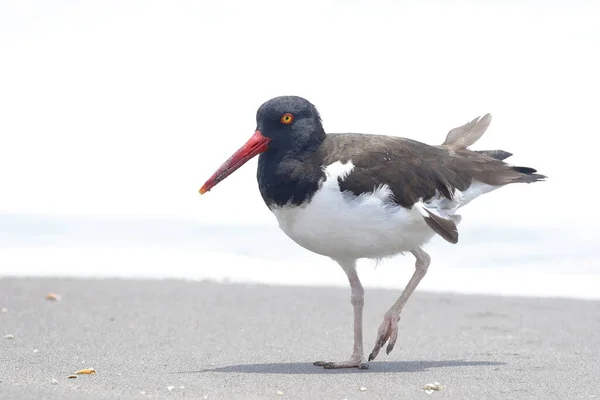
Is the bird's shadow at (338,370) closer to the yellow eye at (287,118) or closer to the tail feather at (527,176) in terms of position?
the tail feather at (527,176)

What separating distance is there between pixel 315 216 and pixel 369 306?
12.7 ft

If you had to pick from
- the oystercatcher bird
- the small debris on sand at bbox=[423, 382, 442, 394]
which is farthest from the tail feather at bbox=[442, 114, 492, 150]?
the small debris on sand at bbox=[423, 382, 442, 394]

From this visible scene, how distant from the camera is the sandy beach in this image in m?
5.83

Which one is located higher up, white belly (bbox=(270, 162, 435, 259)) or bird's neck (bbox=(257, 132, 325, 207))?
bird's neck (bbox=(257, 132, 325, 207))

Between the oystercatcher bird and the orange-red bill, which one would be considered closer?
the oystercatcher bird

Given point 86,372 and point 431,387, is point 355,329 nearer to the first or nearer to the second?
point 431,387

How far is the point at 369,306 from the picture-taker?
988 centimetres

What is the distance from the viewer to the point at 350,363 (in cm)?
659

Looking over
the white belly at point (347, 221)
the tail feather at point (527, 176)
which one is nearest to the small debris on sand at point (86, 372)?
the white belly at point (347, 221)

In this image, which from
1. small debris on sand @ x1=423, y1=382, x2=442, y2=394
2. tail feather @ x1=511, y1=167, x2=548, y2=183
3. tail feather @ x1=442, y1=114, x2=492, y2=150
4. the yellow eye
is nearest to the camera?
small debris on sand @ x1=423, y1=382, x2=442, y2=394

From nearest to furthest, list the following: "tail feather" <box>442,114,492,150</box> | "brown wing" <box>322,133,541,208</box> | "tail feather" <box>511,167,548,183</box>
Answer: "brown wing" <box>322,133,541,208</box>
"tail feather" <box>511,167,548,183</box>
"tail feather" <box>442,114,492,150</box>

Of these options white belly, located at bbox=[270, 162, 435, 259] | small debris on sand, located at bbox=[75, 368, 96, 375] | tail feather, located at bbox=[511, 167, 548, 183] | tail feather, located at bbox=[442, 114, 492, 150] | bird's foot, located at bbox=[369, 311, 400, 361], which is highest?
tail feather, located at bbox=[442, 114, 492, 150]

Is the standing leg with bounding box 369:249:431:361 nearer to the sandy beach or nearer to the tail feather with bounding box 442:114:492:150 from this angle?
the sandy beach

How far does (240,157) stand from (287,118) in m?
0.42
